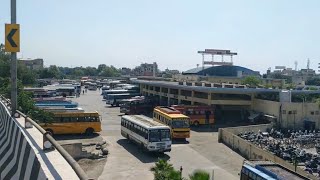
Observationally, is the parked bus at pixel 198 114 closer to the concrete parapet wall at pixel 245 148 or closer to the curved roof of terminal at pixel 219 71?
the concrete parapet wall at pixel 245 148

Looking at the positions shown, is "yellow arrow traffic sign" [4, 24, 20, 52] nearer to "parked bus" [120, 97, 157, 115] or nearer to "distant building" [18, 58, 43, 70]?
"parked bus" [120, 97, 157, 115]

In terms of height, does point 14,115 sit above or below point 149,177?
above

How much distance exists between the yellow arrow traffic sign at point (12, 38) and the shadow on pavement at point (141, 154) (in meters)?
10.6

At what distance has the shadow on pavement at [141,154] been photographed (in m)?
23.8

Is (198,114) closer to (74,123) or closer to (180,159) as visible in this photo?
(74,123)

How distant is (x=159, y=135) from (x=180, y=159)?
6.78 feet

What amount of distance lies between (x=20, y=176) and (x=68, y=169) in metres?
2.15

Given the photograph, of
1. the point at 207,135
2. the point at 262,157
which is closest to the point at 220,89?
the point at 207,135

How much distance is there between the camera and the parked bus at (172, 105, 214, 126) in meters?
38.6

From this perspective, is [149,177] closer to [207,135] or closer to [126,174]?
[126,174]

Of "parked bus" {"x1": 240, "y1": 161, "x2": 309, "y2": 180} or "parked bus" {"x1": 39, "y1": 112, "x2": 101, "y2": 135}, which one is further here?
"parked bus" {"x1": 39, "y1": 112, "x2": 101, "y2": 135}

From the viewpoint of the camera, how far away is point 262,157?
24031mm

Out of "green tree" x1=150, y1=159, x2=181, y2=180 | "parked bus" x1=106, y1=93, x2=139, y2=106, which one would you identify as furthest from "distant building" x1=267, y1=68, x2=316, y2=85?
"green tree" x1=150, y1=159, x2=181, y2=180

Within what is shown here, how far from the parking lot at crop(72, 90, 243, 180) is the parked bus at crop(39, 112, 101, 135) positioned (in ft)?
4.51
